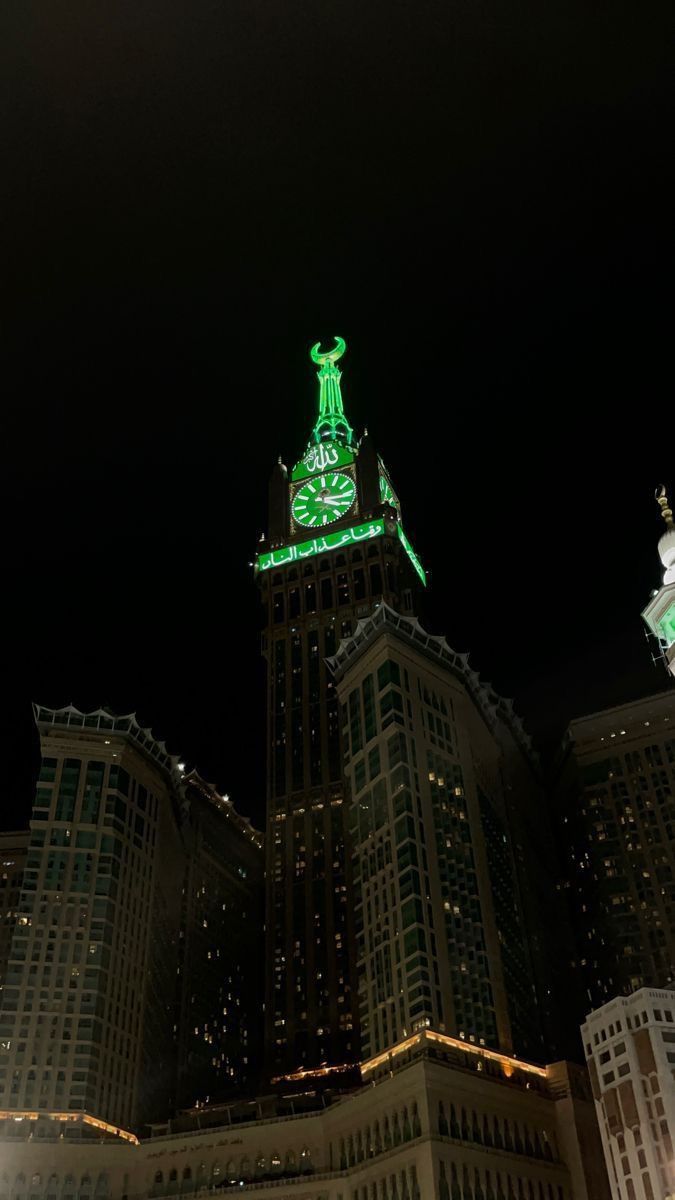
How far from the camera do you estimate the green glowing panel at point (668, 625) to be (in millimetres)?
81375

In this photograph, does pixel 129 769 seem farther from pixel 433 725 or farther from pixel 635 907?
pixel 635 907

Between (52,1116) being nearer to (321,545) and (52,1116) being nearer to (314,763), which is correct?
(314,763)

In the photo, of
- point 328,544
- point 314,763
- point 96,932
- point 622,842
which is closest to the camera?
point 96,932

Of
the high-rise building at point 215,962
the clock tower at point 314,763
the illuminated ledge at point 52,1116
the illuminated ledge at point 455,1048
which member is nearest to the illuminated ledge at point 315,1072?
the clock tower at point 314,763

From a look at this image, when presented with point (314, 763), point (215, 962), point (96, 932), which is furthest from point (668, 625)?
point (215, 962)

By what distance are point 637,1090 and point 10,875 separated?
392ft

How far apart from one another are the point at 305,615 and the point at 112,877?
57.3 metres

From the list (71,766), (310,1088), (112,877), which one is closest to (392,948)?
(310,1088)

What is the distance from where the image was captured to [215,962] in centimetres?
18175

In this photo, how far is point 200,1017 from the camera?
170375 millimetres

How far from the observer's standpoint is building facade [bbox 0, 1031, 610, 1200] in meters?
105

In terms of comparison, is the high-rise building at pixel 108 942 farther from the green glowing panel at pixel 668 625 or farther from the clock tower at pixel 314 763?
the green glowing panel at pixel 668 625

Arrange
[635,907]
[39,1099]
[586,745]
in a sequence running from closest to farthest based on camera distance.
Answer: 1. [39,1099]
2. [635,907]
3. [586,745]

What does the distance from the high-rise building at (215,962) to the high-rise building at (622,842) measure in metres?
54.8
